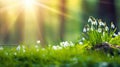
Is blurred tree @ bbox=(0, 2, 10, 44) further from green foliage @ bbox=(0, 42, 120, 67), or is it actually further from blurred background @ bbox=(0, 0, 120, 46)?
green foliage @ bbox=(0, 42, 120, 67)

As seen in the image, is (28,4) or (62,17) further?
(28,4)

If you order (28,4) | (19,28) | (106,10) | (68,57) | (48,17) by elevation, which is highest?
(28,4)

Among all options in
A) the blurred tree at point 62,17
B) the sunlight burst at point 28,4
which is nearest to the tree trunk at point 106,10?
the blurred tree at point 62,17

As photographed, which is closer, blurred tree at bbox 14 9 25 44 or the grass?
the grass

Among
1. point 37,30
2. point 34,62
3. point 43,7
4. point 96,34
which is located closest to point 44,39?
point 37,30

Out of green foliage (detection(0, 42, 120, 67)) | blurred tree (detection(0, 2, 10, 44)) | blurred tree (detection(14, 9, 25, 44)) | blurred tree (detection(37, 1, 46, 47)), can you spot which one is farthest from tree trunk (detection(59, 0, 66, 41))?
green foliage (detection(0, 42, 120, 67))

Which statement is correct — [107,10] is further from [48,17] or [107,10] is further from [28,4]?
[28,4]

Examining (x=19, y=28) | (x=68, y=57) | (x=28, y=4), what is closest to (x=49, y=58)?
(x=68, y=57)

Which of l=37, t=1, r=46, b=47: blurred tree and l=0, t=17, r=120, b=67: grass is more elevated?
l=37, t=1, r=46, b=47: blurred tree

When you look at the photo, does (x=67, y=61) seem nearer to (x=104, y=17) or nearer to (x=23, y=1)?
(x=104, y=17)
